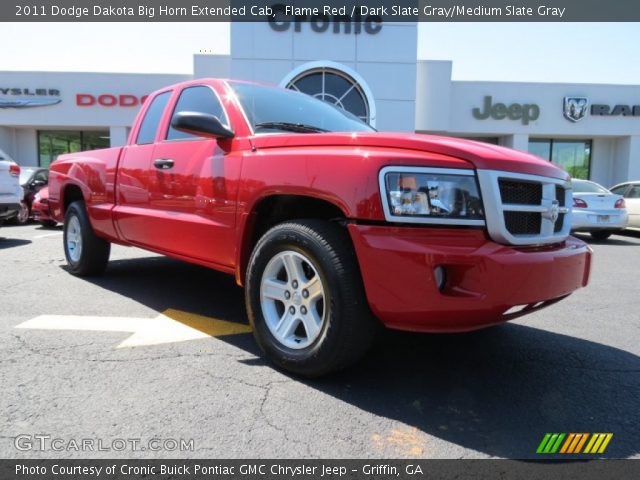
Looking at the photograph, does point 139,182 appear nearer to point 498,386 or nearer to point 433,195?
point 433,195

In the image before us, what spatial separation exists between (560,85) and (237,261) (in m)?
23.2

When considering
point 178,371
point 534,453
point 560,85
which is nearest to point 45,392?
point 178,371

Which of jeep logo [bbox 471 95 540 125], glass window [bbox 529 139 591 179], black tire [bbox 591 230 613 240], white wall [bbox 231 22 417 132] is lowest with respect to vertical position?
black tire [bbox 591 230 613 240]

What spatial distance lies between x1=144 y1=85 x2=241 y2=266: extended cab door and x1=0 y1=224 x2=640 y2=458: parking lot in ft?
2.20

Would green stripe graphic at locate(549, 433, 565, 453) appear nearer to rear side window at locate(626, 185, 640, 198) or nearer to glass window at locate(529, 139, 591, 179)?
rear side window at locate(626, 185, 640, 198)

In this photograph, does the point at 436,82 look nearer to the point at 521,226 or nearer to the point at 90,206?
the point at 90,206

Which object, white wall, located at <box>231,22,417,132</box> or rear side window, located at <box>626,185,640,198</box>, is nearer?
rear side window, located at <box>626,185,640,198</box>

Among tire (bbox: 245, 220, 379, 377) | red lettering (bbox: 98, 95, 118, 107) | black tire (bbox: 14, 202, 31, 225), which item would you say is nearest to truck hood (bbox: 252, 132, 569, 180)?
tire (bbox: 245, 220, 379, 377)

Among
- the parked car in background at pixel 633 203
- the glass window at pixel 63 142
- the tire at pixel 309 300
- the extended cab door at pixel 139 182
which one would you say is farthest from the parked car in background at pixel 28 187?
the parked car in background at pixel 633 203

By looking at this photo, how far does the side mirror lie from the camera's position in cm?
308

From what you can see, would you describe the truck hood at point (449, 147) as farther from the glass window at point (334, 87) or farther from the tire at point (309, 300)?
the glass window at point (334, 87)

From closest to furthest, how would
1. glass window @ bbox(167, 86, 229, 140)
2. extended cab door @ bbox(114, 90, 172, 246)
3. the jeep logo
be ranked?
glass window @ bbox(167, 86, 229, 140)
extended cab door @ bbox(114, 90, 172, 246)
the jeep logo

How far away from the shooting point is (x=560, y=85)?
21969 millimetres

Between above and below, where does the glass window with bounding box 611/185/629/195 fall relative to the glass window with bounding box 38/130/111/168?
below
